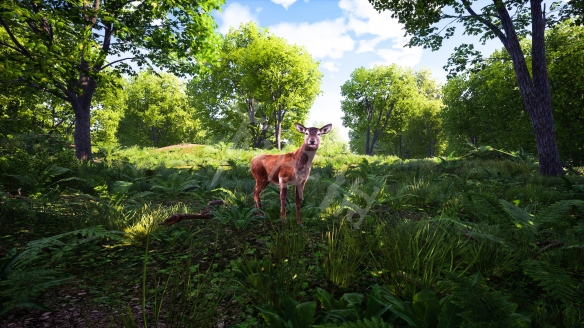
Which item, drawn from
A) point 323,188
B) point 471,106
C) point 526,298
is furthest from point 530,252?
point 471,106

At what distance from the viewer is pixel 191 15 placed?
1026cm

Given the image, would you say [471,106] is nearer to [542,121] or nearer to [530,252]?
[542,121]

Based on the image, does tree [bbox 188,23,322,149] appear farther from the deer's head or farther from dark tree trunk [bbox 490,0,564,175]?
the deer's head

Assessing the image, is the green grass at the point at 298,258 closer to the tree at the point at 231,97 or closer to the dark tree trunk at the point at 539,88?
the dark tree trunk at the point at 539,88

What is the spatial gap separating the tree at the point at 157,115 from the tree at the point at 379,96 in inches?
982

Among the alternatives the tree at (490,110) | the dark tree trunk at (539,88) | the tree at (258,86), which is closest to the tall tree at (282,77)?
the tree at (258,86)

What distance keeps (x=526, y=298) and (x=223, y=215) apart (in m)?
3.45

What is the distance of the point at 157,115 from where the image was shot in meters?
39.9

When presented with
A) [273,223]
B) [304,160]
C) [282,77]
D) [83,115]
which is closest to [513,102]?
[282,77]

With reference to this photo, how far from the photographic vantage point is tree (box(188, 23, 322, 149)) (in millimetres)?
27906

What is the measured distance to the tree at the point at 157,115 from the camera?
132ft

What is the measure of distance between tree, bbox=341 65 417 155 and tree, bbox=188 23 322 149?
1021 cm

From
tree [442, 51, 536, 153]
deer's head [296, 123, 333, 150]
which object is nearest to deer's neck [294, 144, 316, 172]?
deer's head [296, 123, 333, 150]

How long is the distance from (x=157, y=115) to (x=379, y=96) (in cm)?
3414
